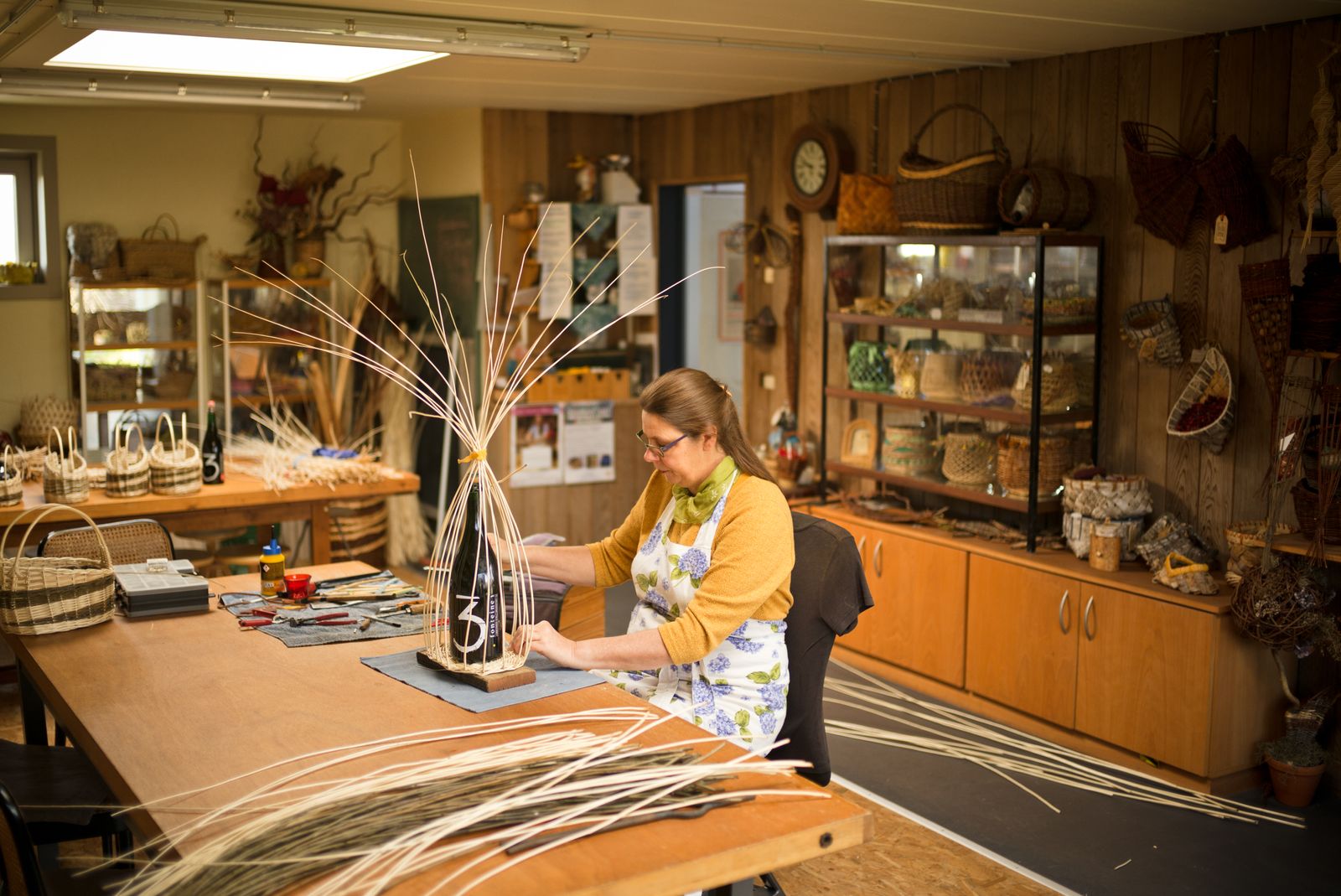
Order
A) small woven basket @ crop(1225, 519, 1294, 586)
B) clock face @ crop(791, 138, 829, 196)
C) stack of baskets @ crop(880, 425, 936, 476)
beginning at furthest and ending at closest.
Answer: clock face @ crop(791, 138, 829, 196) → stack of baskets @ crop(880, 425, 936, 476) → small woven basket @ crop(1225, 519, 1294, 586)

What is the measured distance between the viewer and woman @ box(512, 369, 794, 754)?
295cm

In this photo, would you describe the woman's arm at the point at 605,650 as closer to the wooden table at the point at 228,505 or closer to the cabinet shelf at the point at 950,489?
the cabinet shelf at the point at 950,489

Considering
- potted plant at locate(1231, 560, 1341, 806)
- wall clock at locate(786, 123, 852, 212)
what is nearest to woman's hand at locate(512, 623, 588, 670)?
potted plant at locate(1231, 560, 1341, 806)

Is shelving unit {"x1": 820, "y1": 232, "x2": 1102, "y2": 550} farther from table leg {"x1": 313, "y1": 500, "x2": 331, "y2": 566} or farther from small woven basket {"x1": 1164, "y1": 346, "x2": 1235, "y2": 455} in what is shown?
table leg {"x1": 313, "y1": 500, "x2": 331, "y2": 566}

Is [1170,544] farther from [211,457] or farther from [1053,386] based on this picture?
[211,457]

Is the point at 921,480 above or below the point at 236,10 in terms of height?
below

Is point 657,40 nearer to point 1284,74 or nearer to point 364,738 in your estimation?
point 1284,74

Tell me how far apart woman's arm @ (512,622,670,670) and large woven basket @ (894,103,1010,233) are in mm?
3115

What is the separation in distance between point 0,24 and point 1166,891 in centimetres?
464

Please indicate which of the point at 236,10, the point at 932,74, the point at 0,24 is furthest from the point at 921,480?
the point at 0,24

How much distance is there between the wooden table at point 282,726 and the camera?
210 centimetres

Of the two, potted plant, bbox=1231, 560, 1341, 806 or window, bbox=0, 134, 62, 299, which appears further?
window, bbox=0, 134, 62, 299

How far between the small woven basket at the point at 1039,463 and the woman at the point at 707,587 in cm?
240

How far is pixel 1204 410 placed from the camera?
15.8 ft
